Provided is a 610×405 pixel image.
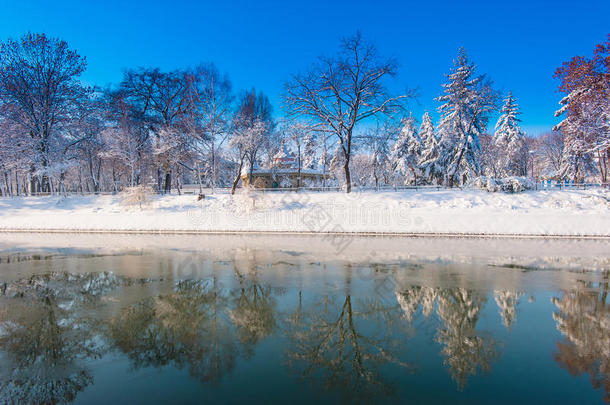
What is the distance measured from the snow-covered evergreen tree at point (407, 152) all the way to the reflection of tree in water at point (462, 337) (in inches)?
1478

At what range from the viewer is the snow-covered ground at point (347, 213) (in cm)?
2088

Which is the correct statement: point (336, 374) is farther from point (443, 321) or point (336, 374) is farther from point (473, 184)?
point (473, 184)

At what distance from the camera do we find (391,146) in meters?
48.8

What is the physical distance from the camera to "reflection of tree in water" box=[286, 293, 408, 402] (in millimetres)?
4914

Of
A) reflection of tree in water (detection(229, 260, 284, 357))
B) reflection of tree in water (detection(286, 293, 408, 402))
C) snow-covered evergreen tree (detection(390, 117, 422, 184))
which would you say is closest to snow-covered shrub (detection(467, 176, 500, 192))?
snow-covered evergreen tree (detection(390, 117, 422, 184))

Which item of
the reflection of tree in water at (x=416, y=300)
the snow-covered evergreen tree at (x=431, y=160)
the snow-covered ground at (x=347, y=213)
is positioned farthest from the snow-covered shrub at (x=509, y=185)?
the reflection of tree in water at (x=416, y=300)

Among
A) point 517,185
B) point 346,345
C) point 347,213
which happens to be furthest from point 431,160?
point 346,345

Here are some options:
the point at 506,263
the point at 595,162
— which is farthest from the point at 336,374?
Result: the point at 595,162

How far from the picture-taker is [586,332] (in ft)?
21.4

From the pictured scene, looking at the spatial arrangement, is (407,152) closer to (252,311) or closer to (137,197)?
(137,197)

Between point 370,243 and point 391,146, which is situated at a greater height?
point 391,146

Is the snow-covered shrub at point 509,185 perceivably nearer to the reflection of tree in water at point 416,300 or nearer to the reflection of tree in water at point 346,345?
the reflection of tree in water at point 416,300

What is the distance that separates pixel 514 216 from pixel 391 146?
2857 centimetres

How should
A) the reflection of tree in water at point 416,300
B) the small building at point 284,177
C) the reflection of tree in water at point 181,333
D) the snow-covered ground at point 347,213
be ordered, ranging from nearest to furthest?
the reflection of tree in water at point 181,333 < the reflection of tree in water at point 416,300 < the snow-covered ground at point 347,213 < the small building at point 284,177
